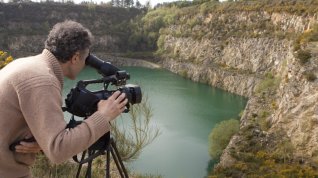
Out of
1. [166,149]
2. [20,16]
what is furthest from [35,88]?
[20,16]

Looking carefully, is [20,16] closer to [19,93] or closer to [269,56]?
[269,56]

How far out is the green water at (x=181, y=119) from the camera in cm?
1923

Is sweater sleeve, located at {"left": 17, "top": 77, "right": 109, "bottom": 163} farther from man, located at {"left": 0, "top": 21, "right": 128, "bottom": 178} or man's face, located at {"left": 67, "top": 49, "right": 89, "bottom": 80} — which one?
man's face, located at {"left": 67, "top": 49, "right": 89, "bottom": 80}

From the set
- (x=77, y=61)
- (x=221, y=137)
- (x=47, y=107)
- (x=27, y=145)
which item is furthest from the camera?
(x=221, y=137)

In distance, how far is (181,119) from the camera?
2866 cm

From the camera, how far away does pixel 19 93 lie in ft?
7.21

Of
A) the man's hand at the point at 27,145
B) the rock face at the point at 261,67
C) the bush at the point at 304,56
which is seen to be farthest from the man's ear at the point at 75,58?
the bush at the point at 304,56

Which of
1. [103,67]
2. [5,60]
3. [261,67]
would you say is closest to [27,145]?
[103,67]

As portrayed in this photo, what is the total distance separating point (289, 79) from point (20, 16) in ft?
181

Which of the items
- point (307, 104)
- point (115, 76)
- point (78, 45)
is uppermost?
point (78, 45)

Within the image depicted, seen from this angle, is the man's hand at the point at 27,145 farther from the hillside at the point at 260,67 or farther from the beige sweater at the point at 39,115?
the hillside at the point at 260,67

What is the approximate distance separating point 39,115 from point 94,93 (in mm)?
546

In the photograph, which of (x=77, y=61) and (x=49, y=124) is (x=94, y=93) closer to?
(x=77, y=61)

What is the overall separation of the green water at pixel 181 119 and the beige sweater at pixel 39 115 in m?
14.8
